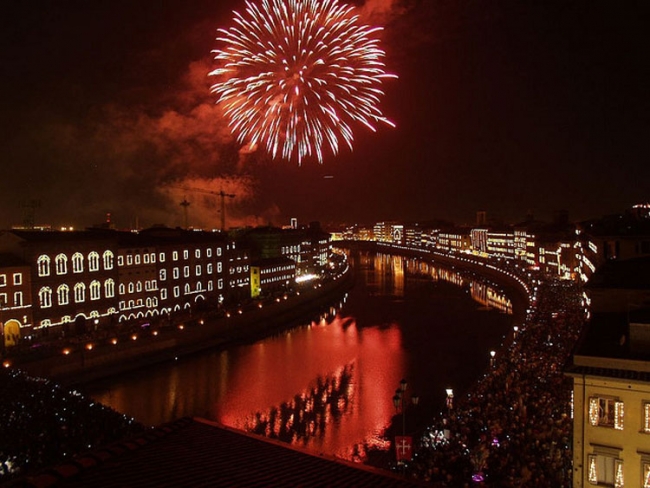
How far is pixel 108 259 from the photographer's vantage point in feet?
94.9

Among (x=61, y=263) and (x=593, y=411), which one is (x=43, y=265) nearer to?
(x=61, y=263)

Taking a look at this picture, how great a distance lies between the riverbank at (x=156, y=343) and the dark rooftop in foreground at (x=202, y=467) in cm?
1521

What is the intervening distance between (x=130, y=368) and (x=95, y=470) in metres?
18.8

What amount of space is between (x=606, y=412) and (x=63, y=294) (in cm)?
2490

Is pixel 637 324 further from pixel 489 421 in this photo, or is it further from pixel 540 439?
pixel 489 421

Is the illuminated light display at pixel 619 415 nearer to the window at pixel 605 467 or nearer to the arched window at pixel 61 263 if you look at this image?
the window at pixel 605 467

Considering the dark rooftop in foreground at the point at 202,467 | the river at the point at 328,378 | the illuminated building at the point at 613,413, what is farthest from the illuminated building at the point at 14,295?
the illuminated building at the point at 613,413

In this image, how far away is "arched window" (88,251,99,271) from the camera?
2773 cm

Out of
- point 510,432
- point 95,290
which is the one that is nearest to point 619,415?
point 510,432

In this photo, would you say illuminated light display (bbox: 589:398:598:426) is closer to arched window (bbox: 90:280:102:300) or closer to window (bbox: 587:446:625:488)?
window (bbox: 587:446:625:488)

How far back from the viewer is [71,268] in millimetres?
26656

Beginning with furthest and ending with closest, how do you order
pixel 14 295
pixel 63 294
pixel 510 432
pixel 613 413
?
pixel 63 294, pixel 14 295, pixel 510 432, pixel 613 413

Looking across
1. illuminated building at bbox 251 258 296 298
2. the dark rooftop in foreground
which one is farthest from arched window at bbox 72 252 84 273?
the dark rooftop in foreground

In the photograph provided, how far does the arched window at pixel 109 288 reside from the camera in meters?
28.6
